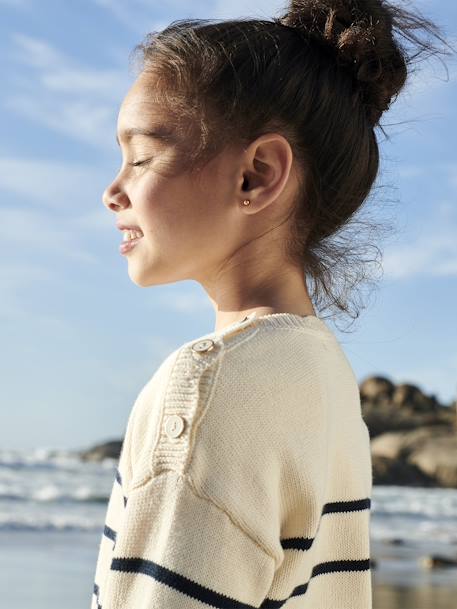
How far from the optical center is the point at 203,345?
50.0 inches

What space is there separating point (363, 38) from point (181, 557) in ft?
3.05

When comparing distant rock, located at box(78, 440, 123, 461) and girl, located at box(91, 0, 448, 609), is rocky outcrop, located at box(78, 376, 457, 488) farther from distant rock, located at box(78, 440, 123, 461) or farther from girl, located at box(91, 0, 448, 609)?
girl, located at box(91, 0, 448, 609)

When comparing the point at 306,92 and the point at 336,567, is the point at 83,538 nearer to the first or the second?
the point at 336,567

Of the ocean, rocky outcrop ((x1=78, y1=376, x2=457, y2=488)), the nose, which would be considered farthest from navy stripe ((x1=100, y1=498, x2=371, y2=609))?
rocky outcrop ((x1=78, y1=376, x2=457, y2=488))

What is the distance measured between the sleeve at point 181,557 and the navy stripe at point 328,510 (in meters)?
0.08

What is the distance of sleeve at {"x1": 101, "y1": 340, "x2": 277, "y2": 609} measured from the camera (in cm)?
115

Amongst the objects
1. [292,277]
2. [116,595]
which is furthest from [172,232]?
[116,595]

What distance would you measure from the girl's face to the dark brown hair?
0.03m

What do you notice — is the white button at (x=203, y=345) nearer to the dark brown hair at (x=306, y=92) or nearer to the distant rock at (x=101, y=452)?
the dark brown hair at (x=306, y=92)

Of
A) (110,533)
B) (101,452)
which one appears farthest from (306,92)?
(101,452)

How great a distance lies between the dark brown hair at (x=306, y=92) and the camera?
1484mm

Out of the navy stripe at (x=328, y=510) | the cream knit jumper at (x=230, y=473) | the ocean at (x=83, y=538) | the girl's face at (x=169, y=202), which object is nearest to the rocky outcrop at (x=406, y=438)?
the ocean at (x=83, y=538)

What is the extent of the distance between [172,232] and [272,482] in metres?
0.42

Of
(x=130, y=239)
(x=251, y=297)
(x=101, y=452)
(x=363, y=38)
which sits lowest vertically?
(x=251, y=297)
